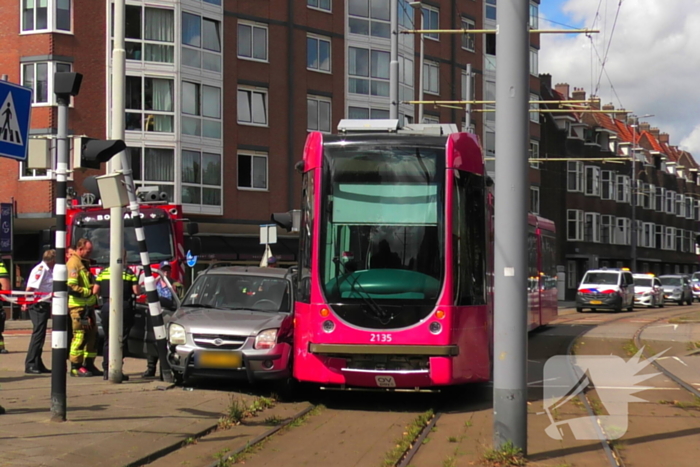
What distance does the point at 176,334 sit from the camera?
11.9 meters

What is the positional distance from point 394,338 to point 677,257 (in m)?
79.7

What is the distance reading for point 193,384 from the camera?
12703mm

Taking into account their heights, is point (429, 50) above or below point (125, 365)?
above

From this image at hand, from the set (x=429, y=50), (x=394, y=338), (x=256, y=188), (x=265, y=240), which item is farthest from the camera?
(x=429, y=50)

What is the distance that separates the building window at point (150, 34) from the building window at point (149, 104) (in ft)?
2.99

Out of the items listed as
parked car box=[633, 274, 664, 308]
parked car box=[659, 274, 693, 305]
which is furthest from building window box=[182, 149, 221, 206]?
parked car box=[659, 274, 693, 305]

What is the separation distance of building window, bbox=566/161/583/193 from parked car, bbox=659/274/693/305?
11.6m

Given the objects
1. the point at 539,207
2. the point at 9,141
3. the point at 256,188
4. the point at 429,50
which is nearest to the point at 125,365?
the point at 9,141

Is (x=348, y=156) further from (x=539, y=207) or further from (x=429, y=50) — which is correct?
(x=539, y=207)

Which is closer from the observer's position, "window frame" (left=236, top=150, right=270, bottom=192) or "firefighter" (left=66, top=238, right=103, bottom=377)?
"firefighter" (left=66, top=238, right=103, bottom=377)

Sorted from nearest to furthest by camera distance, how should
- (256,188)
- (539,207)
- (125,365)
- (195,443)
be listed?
(195,443), (125,365), (256,188), (539,207)

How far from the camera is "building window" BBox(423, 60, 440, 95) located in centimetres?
4994

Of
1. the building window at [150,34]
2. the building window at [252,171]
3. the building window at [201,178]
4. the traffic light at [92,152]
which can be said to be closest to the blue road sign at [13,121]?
the traffic light at [92,152]

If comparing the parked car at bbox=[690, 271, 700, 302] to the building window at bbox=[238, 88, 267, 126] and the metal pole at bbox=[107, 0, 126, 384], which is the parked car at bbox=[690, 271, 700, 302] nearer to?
A: the building window at bbox=[238, 88, 267, 126]
